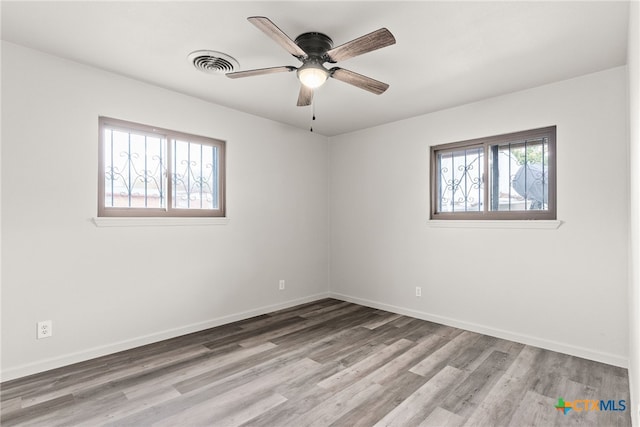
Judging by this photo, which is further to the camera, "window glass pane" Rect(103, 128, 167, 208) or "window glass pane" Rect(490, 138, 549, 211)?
"window glass pane" Rect(490, 138, 549, 211)

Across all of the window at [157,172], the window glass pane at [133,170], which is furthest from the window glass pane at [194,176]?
the window glass pane at [133,170]

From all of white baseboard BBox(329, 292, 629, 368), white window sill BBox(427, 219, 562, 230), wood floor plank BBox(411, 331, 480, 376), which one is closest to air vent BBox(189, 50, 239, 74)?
white window sill BBox(427, 219, 562, 230)

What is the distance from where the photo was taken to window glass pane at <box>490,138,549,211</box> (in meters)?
3.23

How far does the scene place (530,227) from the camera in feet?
10.5

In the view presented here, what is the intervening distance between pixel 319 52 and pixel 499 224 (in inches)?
96.3

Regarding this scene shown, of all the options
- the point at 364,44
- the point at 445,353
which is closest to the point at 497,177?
the point at 445,353

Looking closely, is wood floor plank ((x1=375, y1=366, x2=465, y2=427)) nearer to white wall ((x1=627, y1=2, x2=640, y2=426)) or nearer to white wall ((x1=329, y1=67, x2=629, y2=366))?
white wall ((x1=627, y1=2, x2=640, y2=426))

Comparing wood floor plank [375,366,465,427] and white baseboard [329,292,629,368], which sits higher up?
white baseboard [329,292,629,368]

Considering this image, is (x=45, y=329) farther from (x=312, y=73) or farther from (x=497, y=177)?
(x=497, y=177)

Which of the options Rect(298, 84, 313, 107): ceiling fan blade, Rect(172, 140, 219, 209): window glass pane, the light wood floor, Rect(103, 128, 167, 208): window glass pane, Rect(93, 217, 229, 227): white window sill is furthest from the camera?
Rect(172, 140, 219, 209): window glass pane

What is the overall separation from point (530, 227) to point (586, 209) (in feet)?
1.48

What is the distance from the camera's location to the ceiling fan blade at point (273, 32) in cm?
179

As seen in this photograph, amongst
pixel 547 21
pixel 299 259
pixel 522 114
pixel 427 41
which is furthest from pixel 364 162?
pixel 547 21

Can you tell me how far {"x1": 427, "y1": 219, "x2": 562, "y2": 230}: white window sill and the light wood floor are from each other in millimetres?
1126
